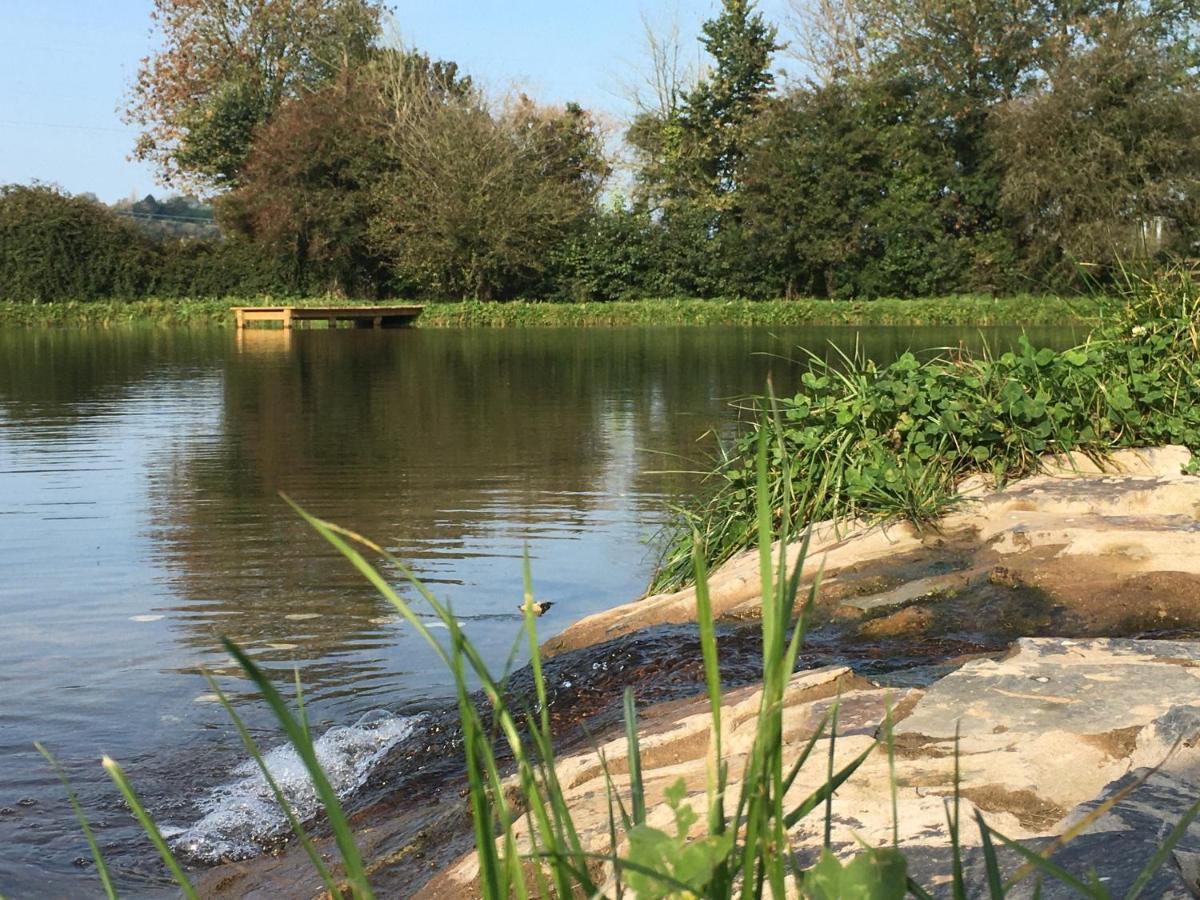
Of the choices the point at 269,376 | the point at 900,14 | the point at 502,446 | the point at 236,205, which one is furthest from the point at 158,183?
the point at 502,446

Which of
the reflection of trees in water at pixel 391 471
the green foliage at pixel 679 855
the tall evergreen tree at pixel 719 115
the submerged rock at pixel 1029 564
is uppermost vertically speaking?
the tall evergreen tree at pixel 719 115

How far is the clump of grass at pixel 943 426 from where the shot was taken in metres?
4.93

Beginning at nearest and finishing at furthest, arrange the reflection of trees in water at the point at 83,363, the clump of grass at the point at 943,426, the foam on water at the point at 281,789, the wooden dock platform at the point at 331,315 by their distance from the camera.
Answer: the foam on water at the point at 281,789, the clump of grass at the point at 943,426, the reflection of trees in water at the point at 83,363, the wooden dock platform at the point at 331,315

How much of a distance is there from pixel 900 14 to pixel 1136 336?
101 ft

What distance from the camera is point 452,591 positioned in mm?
6012

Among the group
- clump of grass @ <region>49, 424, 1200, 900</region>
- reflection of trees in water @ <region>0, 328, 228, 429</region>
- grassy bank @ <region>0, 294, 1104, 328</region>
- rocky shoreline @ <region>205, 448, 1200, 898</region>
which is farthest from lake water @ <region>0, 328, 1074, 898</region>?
grassy bank @ <region>0, 294, 1104, 328</region>

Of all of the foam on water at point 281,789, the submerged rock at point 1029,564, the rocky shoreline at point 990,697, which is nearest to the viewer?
the rocky shoreline at point 990,697

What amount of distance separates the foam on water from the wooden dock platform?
26197 millimetres

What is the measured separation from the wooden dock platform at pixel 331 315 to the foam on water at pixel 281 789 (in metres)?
26.2

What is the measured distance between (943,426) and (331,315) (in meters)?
26.1

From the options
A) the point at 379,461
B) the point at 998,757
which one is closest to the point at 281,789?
the point at 998,757

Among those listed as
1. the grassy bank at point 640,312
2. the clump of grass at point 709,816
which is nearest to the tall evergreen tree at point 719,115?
the grassy bank at point 640,312

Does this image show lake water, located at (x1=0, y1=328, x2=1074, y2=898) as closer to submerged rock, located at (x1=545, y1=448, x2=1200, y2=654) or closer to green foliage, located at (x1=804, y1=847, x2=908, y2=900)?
green foliage, located at (x1=804, y1=847, x2=908, y2=900)

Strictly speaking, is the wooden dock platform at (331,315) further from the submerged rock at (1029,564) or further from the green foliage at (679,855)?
the green foliage at (679,855)
